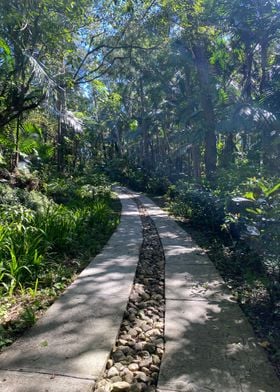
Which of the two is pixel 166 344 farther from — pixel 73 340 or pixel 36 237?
pixel 36 237

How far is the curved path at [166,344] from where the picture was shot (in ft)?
6.40

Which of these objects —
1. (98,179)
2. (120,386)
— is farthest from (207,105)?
(120,386)

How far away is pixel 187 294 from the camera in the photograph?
Answer: 3400mm

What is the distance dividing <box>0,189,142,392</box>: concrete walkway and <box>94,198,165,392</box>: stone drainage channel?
75 millimetres

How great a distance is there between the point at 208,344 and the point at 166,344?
0.32 metres

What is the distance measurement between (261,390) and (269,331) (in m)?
0.85

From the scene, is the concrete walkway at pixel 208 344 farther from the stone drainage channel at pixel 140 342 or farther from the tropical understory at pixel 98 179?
the tropical understory at pixel 98 179

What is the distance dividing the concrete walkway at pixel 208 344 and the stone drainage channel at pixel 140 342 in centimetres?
8

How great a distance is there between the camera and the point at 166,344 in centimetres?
242

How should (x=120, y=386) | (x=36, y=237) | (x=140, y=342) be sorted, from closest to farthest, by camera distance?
(x=120, y=386), (x=140, y=342), (x=36, y=237)

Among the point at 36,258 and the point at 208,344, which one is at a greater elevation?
the point at 36,258

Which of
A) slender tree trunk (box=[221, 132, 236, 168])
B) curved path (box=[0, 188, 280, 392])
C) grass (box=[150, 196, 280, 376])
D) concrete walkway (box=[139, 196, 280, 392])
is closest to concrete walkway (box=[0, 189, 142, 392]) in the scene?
curved path (box=[0, 188, 280, 392])

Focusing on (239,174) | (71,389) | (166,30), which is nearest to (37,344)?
(71,389)

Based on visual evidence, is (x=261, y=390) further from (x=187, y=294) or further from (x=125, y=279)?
(x=125, y=279)
